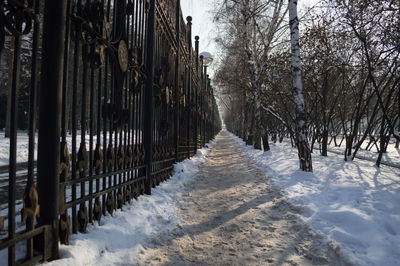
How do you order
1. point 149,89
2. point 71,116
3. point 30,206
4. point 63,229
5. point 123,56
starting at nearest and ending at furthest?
point 30,206
point 63,229
point 71,116
point 123,56
point 149,89

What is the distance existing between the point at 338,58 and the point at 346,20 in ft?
6.81

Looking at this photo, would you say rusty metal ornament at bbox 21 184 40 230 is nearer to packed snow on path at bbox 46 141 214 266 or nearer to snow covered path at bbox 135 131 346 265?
packed snow on path at bbox 46 141 214 266

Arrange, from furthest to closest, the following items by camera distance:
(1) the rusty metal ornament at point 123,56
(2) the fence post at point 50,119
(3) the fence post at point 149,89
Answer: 1. (3) the fence post at point 149,89
2. (1) the rusty metal ornament at point 123,56
3. (2) the fence post at point 50,119

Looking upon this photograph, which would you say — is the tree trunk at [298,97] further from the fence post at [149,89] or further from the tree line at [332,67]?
the fence post at [149,89]

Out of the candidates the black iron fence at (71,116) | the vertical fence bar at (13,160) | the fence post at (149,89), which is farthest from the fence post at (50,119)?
the fence post at (149,89)

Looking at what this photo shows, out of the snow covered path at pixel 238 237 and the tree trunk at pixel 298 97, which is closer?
the snow covered path at pixel 238 237

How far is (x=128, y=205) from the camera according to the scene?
3.53 metres

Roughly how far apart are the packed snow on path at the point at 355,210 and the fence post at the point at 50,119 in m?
2.69

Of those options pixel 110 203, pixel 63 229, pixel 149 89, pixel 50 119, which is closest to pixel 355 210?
pixel 110 203

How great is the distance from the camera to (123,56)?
334 cm

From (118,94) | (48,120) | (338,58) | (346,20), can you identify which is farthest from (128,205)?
(338,58)

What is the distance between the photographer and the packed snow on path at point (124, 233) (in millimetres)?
2104

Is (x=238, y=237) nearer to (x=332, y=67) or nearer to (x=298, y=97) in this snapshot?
(x=298, y=97)

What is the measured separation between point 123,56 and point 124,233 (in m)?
2.19
